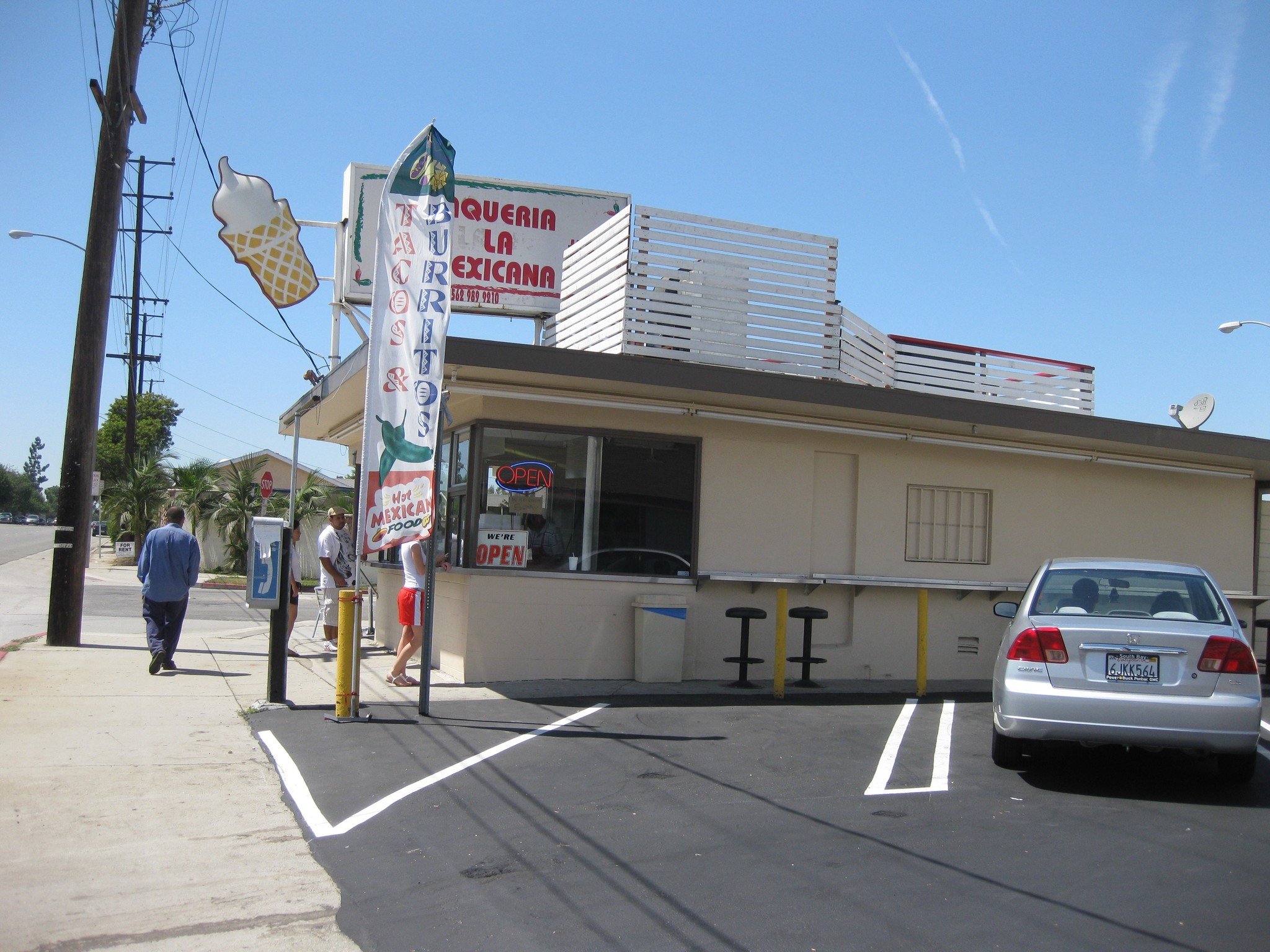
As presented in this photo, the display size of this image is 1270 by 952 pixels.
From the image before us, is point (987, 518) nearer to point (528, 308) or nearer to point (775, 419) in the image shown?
point (775, 419)

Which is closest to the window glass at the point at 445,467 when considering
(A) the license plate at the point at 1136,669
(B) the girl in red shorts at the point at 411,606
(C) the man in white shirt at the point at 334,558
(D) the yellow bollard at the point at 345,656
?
(B) the girl in red shorts at the point at 411,606

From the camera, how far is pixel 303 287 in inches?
549

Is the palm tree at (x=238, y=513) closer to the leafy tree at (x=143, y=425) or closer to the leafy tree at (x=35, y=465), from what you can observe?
the leafy tree at (x=143, y=425)

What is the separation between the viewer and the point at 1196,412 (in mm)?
15594

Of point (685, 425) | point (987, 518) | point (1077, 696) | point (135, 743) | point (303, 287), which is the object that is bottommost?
point (135, 743)

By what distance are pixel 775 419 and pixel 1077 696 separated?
18.2 feet

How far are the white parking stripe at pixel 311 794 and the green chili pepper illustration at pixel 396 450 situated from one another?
2.26 m

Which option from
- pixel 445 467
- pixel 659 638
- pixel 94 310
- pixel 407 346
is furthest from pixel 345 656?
pixel 94 310

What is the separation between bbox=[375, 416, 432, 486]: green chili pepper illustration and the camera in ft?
27.3

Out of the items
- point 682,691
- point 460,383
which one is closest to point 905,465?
point 682,691

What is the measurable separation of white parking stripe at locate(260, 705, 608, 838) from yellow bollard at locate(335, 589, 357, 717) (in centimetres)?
60

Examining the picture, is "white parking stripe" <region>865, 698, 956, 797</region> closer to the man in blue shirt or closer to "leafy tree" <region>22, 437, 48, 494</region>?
the man in blue shirt

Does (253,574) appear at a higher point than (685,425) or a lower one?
lower

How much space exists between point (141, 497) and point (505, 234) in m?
26.1
